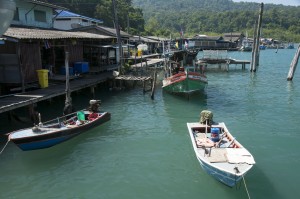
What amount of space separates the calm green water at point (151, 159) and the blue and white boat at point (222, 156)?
842 mm

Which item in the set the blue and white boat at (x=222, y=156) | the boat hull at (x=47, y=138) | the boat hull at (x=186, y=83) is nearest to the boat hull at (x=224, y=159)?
the blue and white boat at (x=222, y=156)

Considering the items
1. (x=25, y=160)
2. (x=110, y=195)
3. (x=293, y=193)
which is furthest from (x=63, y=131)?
(x=293, y=193)

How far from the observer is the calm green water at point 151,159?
1034 cm

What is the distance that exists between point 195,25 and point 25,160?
196120 millimetres

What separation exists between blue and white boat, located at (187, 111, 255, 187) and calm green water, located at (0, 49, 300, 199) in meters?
0.84

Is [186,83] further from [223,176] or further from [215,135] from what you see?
[223,176]

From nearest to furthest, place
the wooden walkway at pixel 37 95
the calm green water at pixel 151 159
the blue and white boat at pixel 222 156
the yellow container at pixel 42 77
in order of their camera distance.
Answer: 1. the blue and white boat at pixel 222 156
2. the calm green water at pixel 151 159
3. the wooden walkway at pixel 37 95
4. the yellow container at pixel 42 77

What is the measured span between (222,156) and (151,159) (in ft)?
11.9

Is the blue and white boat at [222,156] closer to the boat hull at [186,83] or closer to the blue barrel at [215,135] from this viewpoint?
the blue barrel at [215,135]

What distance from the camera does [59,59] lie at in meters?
26.2

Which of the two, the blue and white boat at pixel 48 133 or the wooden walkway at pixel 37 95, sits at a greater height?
the wooden walkway at pixel 37 95

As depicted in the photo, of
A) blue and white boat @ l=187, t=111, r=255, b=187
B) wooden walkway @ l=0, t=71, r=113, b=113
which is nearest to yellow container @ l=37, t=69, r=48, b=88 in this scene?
wooden walkway @ l=0, t=71, r=113, b=113

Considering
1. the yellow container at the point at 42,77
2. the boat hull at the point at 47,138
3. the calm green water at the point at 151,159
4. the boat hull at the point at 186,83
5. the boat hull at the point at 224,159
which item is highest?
the yellow container at the point at 42,77

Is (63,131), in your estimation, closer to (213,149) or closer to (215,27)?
(213,149)
